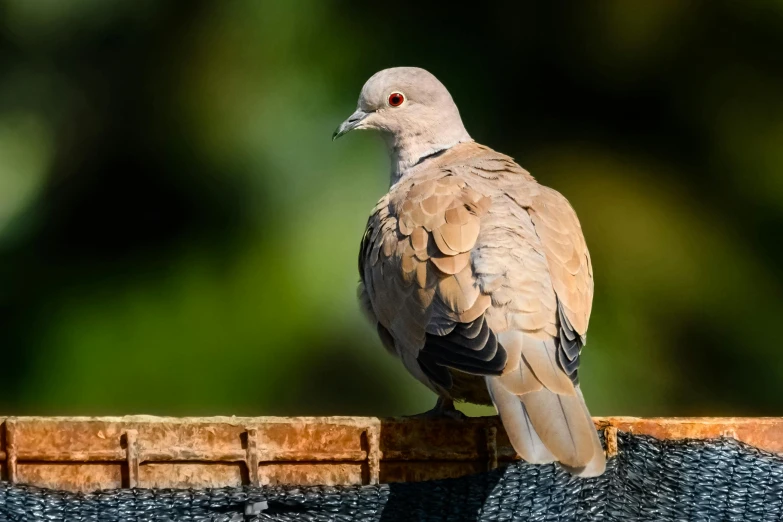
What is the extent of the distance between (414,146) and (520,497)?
229cm

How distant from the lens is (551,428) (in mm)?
3090

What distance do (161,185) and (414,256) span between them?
281 cm

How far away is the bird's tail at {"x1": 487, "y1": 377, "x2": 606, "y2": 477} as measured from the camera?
114 inches

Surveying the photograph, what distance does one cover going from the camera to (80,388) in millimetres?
5441

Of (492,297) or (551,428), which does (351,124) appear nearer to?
(492,297)

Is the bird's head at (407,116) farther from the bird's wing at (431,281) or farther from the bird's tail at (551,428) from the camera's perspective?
the bird's tail at (551,428)

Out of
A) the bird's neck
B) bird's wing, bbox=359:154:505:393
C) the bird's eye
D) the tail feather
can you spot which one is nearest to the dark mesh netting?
the tail feather

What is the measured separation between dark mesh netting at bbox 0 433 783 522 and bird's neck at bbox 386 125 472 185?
2.12 meters

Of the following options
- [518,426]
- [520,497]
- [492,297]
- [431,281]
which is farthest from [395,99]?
[520,497]

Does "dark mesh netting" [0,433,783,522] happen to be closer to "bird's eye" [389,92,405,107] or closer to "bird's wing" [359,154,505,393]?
"bird's wing" [359,154,505,393]

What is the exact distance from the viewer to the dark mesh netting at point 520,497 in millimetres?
2773

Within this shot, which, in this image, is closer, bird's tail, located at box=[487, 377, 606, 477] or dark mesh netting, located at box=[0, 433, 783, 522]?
dark mesh netting, located at box=[0, 433, 783, 522]

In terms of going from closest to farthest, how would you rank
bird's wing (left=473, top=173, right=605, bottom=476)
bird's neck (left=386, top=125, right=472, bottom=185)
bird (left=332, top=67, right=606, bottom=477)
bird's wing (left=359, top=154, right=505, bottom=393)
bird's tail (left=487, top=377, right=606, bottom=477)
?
1. bird's tail (left=487, top=377, right=606, bottom=477)
2. bird's wing (left=473, top=173, right=605, bottom=476)
3. bird (left=332, top=67, right=606, bottom=477)
4. bird's wing (left=359, top=154, right=505, bottom=393)
5. bird's neck (left=386, top=125, right=472, bottom=185)

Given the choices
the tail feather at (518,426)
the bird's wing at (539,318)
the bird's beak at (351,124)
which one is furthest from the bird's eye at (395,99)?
the tail feather at (518,426)
